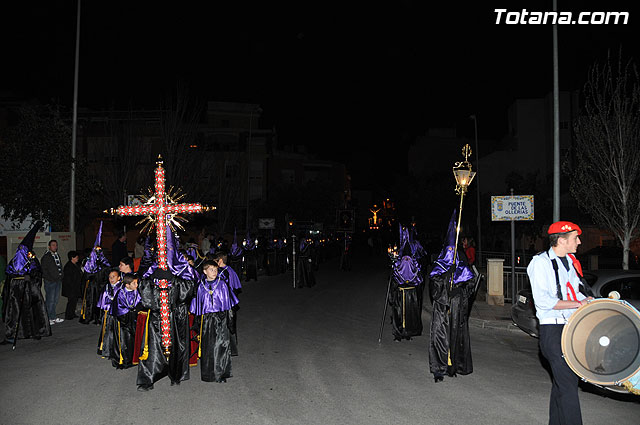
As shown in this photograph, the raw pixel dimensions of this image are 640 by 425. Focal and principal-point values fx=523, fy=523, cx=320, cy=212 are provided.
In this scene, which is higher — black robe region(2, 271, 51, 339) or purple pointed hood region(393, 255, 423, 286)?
purple pointed hood region(393, 255, 423, 286)

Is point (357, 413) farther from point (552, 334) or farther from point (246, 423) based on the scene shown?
point (552, 334)

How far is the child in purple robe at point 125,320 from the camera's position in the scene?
7.54m

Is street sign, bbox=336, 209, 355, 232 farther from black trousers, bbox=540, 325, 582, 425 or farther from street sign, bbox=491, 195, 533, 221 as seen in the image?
black trousers, bbox=540, 325, 582, 425

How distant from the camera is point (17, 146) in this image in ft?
43.6

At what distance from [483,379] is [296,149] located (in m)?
67.6

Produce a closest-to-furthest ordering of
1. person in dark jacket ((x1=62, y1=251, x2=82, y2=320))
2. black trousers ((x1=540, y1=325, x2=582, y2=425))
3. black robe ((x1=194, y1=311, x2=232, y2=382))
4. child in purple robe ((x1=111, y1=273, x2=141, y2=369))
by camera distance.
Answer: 1. black trousers ((x1=540, y1=325, x2=582, y2=425))
2. black robe ((x1=194, y1=311, x2=232, y2=382))
3. child in purple robe ((x1=111, y1=273, x2=141, y2=369))
4. person in dark jacket ((x1=62, y1=251, x2=82, y2=320))

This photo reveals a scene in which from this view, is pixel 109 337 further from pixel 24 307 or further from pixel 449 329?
pixel 449 329

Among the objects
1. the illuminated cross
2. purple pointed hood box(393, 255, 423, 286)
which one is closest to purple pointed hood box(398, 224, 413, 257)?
purple pointed hood box(393, 255, 423, 286)

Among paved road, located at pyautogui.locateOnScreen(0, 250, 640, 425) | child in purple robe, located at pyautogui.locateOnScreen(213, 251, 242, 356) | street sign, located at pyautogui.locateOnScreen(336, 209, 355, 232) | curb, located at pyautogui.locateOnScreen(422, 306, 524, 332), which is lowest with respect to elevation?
curb, located at pyautogui.locateOnScreen(422, 306, 524, 332)

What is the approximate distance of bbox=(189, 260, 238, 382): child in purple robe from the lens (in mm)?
7016

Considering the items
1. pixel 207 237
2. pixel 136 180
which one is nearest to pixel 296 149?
pixel 136 180

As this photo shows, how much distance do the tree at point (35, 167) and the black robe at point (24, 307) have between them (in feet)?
12.7

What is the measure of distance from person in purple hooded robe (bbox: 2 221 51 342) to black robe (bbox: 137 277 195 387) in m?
4.27

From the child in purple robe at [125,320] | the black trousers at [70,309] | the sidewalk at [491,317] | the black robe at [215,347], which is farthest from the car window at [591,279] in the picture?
the black trousers at [70,309]
